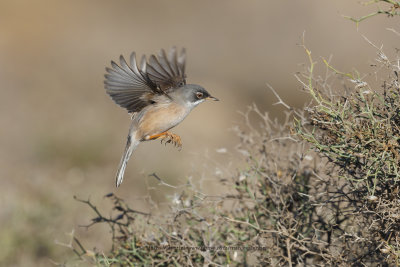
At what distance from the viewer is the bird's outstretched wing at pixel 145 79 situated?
444cm

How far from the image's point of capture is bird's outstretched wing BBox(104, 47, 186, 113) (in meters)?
4.44

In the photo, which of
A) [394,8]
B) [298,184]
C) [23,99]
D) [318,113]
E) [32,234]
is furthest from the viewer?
[23,99]

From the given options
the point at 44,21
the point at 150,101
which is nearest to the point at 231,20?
the point at 44,21

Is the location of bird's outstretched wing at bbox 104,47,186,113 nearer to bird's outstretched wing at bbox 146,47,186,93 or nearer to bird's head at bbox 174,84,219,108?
bird's outstretched wing at bbox 146,47,186,93

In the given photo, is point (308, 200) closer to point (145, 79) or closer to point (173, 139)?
point (173, 139)

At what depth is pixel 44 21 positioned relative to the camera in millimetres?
23672

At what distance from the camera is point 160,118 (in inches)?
181

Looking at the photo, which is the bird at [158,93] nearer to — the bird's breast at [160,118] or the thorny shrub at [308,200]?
the bird's breast at [160,118]

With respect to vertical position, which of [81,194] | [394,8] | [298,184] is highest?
[81,194]

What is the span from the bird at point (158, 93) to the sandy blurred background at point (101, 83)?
0.37 m

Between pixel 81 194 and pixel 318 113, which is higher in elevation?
pixel 81 194

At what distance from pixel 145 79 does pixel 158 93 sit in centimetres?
33

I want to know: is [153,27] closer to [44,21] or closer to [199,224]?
[44,21]

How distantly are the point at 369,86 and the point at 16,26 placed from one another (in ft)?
71.0
